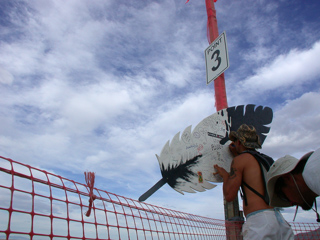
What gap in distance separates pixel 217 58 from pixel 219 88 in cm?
48

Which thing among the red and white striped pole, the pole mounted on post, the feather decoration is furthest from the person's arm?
the red and white striped pole

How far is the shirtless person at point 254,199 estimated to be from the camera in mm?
2018

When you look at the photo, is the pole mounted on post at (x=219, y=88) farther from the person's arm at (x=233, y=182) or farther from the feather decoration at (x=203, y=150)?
the person's arm at (x=233, y=182)

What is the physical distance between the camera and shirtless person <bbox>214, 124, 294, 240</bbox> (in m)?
2.02

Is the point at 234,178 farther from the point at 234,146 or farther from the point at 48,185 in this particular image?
the point at 48,185

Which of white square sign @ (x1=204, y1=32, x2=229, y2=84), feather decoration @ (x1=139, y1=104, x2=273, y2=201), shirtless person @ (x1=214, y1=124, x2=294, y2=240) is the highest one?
white square sign @ (x1=204, y1=32, x2=229, y2=84)

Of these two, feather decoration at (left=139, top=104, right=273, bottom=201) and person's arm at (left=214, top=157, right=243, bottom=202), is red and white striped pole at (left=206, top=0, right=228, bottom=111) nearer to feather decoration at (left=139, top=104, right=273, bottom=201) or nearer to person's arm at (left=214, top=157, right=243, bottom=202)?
feather decoration at (left=139, top=104, right=273, bottom=201)

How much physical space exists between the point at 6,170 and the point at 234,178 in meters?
1.72

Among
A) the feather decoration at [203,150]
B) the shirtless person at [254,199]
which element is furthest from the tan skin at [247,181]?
the feather decoration at [203,150]

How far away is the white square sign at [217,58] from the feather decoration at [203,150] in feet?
3.10

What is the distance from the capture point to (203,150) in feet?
10.3

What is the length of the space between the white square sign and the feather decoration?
37.2 inches

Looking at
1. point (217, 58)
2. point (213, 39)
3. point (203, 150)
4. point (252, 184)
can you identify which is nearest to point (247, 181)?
point (252, 184)

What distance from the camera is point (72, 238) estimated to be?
192 cm
